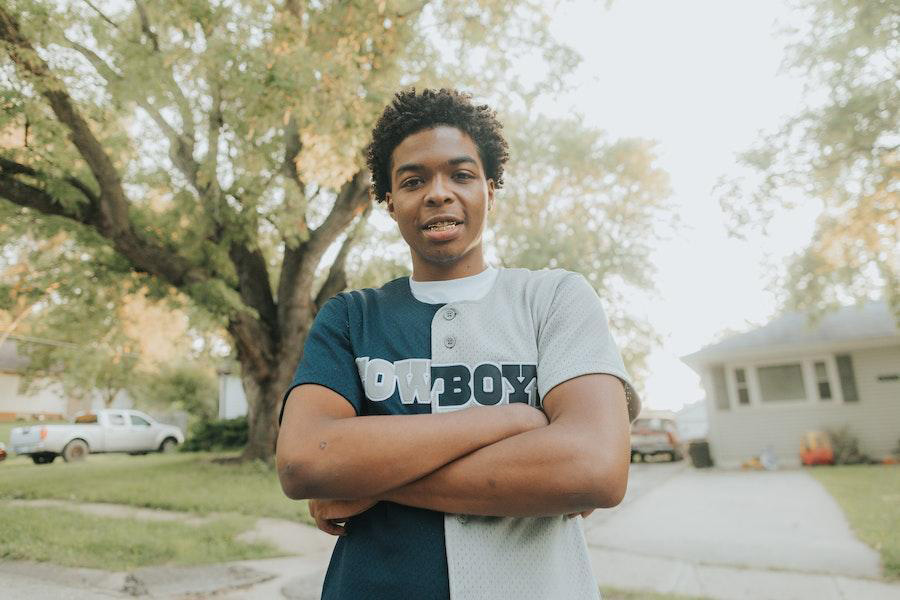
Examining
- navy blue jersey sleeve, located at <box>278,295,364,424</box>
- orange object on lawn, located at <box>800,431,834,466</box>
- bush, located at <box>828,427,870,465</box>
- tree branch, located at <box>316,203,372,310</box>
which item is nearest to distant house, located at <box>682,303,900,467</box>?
bush, located at <box>828,427,870,465</box>

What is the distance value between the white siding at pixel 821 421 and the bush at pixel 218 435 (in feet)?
54.1

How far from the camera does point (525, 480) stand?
129 centimetres

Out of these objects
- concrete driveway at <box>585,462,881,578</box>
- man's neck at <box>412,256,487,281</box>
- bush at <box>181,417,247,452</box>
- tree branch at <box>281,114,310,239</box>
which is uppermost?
tree branch at <box>281,114,310,239</box>

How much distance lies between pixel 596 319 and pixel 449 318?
15.3 inches

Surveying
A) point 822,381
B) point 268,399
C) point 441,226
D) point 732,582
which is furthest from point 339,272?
point 822,381

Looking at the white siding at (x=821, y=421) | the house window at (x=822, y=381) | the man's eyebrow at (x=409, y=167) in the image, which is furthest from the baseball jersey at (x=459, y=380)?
the house window at (x=822, y=381)

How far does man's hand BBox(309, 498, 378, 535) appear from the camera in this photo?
54.3 inches

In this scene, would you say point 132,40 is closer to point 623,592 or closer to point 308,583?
point 308,583

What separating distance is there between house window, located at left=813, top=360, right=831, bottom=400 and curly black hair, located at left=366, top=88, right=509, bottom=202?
18475 millimetres

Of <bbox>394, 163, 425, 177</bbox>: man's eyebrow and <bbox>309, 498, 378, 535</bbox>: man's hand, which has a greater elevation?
<bbox>394, 163, 425, 177</bbox>: man's eyebrow

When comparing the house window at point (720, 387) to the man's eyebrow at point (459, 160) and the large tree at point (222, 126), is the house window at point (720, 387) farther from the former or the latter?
the man's eyebrow at point (459, 160)

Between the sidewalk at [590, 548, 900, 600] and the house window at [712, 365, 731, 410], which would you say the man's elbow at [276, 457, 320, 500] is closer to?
the sidewalk at [590, 548, 900, 600]

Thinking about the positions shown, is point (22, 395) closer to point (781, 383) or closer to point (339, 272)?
point (339, 272)

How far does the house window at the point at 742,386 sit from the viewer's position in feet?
58.2
